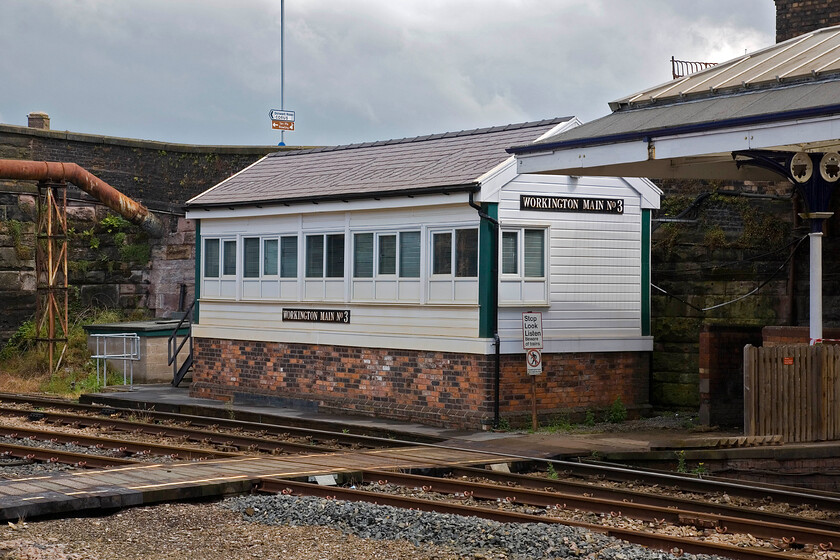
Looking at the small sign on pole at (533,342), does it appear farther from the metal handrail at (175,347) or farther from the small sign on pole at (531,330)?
the metal handrail at (175,347)

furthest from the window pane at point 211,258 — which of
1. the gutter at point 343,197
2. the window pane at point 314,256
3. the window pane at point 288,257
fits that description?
the window pane at point 314,256

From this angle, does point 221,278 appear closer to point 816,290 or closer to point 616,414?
point 616,414

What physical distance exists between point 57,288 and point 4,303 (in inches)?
118

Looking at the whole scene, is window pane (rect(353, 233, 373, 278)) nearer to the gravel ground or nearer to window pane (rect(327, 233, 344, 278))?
window pane (rect(327, 233, 344, 278))

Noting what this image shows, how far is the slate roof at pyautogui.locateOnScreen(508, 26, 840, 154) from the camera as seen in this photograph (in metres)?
13.5

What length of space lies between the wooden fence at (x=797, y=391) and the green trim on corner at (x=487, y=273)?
15.6ft

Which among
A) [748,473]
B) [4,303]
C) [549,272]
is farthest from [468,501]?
[4,303]

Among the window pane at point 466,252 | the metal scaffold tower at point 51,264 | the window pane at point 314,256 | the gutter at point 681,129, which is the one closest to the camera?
the gutter at point 681,129

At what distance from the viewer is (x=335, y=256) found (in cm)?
2062

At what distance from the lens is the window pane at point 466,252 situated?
708 inches

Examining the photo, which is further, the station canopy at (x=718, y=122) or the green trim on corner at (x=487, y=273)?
the green trim on corner at (x=487, y=273)

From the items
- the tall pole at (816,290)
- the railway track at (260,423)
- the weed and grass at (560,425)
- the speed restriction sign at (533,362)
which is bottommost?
the railway track at (260,423)

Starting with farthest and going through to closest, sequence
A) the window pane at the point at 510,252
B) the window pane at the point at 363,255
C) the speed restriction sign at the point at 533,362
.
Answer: the window pane at the point at 363,255 → the window pane at the point at 510,252 → the speed restriction sign at the point at 533,362

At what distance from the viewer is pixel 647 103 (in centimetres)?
1684
